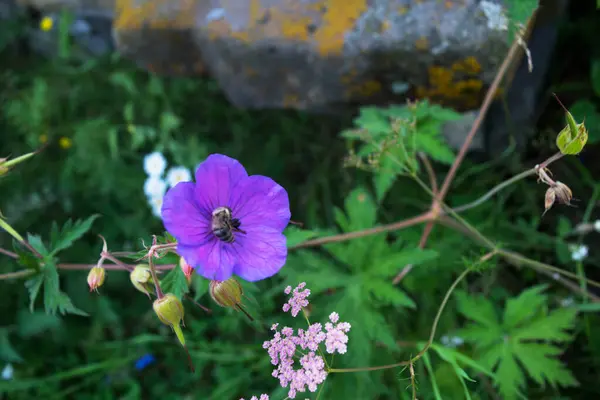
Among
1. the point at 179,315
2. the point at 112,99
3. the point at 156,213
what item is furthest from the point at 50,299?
the point at 112,99

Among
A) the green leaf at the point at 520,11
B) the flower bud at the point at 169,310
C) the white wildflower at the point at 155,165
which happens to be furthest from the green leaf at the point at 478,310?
the white wildflower at the point at 155,165

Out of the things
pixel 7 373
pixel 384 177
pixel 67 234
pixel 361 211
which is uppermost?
pixel 67 234

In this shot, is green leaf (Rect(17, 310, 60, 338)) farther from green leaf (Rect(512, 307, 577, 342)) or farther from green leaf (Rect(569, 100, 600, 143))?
green leaf (Rect(569, 100, 600, 143))

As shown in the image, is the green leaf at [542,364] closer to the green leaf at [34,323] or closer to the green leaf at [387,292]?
the green leaf at [387,292]

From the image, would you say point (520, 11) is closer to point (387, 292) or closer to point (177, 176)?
point (387, 292)

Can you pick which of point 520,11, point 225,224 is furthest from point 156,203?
point 520,11

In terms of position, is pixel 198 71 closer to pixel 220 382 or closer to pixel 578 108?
pixel 220 382
